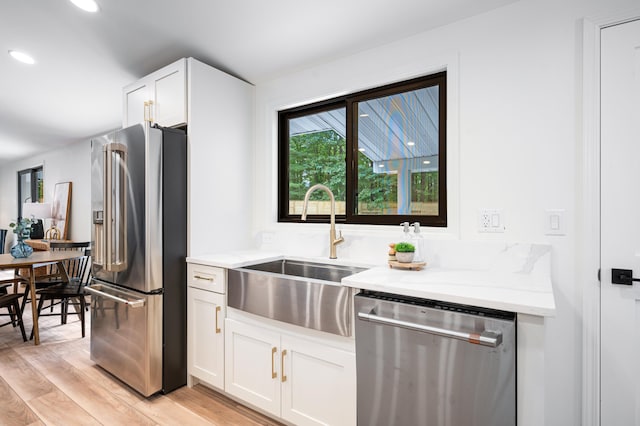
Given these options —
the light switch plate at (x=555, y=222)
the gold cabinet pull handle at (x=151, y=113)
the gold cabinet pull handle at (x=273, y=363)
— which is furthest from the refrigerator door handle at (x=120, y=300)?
the light switch plate at (x=555, y=222)

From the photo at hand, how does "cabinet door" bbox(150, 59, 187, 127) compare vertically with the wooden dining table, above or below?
above

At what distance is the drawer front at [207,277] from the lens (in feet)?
6.84

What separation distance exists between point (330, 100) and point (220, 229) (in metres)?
1.29

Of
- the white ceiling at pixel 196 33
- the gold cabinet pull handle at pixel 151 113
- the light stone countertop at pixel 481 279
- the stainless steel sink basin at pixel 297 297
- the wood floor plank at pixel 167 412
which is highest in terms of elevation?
the white ceiling at pixel 196 33

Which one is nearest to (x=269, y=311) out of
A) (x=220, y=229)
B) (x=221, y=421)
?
(x=221, y=421)

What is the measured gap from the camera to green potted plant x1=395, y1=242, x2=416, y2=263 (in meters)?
1.76

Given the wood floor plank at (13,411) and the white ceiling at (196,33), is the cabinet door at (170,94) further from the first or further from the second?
the wood floor plank at (13,411)

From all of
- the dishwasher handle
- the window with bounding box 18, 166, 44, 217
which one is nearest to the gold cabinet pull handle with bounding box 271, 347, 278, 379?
the dishwasher handle

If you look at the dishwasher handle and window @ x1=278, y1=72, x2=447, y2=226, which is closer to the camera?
the dishwasher handle

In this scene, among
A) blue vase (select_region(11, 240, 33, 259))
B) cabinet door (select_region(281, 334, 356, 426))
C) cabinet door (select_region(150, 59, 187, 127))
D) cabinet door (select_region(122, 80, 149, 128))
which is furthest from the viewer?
blue vase (select_region(11, 240, 33, 259))

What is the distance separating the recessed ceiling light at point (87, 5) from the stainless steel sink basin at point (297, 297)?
5.66 ft

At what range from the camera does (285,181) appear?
281 centimetres

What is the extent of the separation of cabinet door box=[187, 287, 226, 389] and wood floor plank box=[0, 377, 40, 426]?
880 mm

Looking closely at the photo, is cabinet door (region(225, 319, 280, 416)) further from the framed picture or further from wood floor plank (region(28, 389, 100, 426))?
the framed picture
